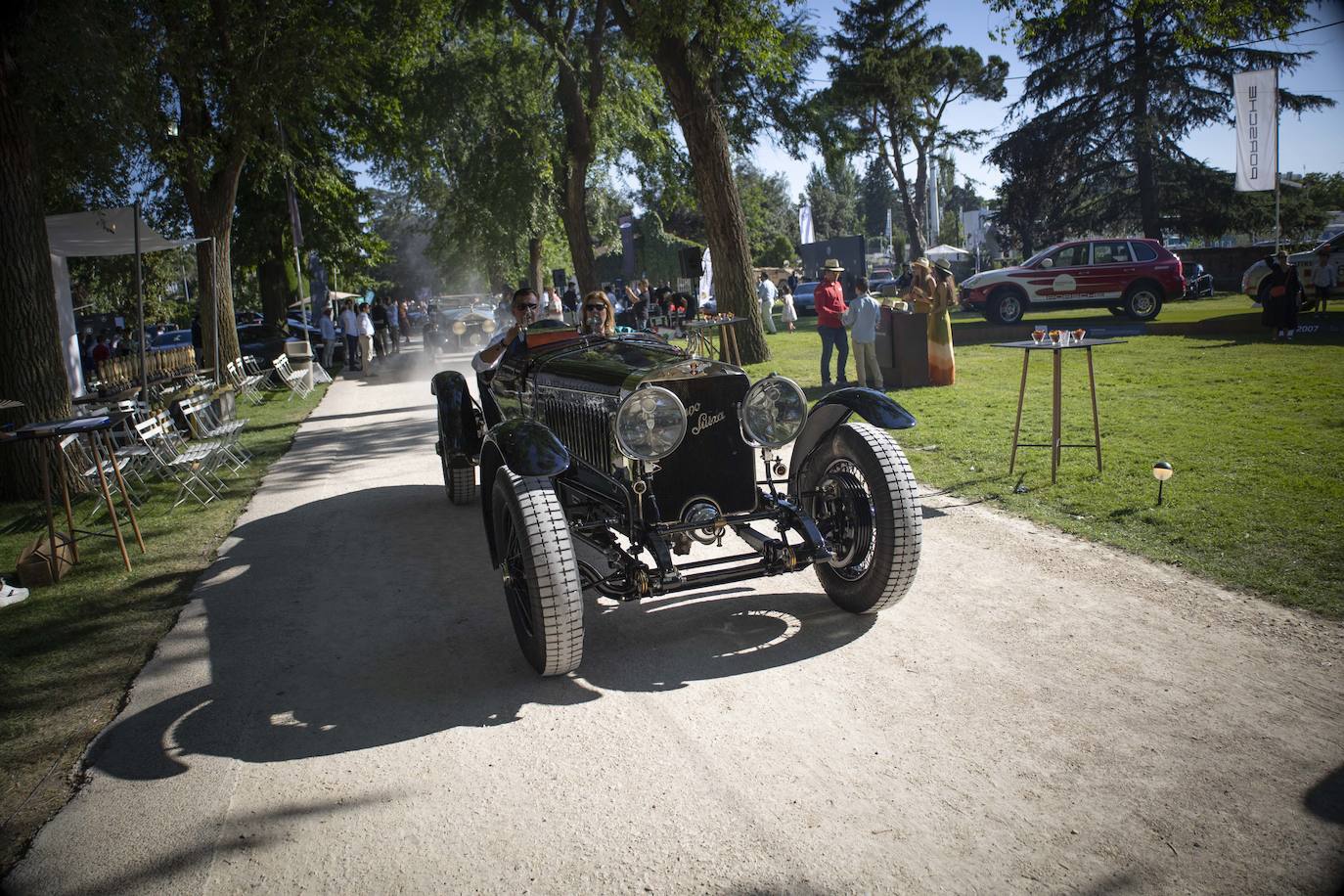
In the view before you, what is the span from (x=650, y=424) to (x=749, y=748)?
161 cm

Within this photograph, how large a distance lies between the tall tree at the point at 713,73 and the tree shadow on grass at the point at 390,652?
10008 mm

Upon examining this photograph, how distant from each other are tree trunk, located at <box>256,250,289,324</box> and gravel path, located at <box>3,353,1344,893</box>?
24.8 m

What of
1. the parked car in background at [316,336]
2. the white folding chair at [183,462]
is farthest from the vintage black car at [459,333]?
the white folding chair at [183,462]

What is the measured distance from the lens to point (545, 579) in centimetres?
380

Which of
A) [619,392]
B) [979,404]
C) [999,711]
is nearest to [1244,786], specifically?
[999,711]

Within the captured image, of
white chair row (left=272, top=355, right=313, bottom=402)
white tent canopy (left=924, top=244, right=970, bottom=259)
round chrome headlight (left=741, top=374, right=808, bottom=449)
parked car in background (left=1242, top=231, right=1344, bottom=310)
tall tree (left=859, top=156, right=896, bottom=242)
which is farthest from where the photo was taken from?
tall tree (left=859, top=156, right=896, bottom=242)

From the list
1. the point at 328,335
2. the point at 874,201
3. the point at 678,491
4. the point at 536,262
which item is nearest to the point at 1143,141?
the point at 536,262

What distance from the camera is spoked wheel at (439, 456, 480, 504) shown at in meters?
7.49

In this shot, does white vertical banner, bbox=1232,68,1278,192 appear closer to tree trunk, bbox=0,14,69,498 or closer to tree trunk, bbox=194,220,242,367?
tree trunk, bbox=194,220,242,367

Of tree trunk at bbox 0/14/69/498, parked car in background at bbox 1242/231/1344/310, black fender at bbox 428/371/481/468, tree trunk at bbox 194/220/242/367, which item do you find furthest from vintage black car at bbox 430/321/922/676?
parked car in background at bbox 1242/231/1344/310

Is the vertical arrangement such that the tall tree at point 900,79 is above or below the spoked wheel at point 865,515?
above

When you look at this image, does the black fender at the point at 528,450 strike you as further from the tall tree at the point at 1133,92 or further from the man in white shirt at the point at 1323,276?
the tall tree at the point at 1133,92

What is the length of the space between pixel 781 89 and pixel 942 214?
8016 cm

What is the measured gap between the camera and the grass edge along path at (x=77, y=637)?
3.48 metres
